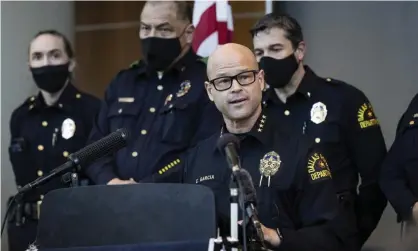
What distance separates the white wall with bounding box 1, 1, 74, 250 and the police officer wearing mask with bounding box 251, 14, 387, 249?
2320mm

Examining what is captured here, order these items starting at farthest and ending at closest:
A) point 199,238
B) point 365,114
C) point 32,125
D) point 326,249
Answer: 1. point 32,125
2. point 365,114
3. point 326,249
4. point 199,238

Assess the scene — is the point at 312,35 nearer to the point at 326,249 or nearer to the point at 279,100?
the point at 279,100

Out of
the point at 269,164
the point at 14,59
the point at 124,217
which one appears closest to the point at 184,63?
the point at 269,164

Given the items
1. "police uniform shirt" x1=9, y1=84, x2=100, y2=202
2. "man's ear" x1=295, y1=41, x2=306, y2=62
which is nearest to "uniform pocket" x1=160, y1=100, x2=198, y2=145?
"man's ear" x1=295, y1=41, x2=306, y2=62

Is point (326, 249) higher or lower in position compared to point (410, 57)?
lower

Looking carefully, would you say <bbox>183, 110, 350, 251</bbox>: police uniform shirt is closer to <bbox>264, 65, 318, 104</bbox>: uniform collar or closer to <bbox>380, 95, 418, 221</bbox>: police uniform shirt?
<bbox>380, 95, 418, 221</bbox>: police uniform shirt

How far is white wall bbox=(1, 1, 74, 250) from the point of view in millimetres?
5438

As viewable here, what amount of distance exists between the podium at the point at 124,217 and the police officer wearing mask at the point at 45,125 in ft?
5.49

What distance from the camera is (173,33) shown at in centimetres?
398

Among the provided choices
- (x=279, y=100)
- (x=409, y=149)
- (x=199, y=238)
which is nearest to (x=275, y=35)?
(x=279, y=100)

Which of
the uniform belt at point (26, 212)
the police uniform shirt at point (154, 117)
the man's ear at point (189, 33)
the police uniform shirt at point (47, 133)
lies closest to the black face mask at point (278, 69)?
the police uniform shirt at point (154, 117)

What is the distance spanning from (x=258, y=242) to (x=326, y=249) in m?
0.46

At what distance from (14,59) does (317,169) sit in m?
3.20

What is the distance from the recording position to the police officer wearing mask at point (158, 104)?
379cm
